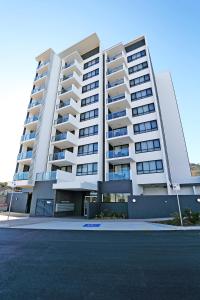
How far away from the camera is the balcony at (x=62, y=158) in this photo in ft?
82.8

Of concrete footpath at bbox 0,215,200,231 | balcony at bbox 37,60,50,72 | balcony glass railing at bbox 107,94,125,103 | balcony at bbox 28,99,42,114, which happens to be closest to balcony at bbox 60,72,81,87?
balcony at bbox 37,60,50,72

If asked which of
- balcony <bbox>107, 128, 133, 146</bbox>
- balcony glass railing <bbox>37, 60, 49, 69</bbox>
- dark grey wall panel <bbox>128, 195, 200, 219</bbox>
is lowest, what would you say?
dark grey wall panel <bbox>128, 195, 200, 219</bbox>

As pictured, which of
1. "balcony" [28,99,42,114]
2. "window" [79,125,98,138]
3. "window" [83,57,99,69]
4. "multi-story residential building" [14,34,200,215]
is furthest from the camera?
"window" [83,57,99,69]

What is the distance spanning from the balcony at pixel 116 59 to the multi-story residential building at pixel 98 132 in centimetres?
17

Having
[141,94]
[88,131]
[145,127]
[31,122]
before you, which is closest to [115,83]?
[141,94]

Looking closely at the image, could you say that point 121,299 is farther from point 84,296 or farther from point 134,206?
point 134,206

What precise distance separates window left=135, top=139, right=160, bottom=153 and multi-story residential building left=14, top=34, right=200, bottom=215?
0.14 m

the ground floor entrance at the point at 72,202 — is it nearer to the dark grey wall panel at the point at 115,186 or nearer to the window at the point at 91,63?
the dark grey wall panel at the point at 115,186

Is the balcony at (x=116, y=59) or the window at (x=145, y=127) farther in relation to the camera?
the balcony at (x=116, y=59)

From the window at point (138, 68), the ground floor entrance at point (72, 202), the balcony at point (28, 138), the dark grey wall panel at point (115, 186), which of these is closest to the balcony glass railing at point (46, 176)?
the ground floor entrance at point (72, 202)

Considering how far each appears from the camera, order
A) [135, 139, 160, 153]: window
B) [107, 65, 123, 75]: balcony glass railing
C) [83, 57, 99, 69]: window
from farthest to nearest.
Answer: [83, 57, 99, 69]: window
[107, 65, 123, 75]: balcony glass railing
[135, 139, 160, 153]: window

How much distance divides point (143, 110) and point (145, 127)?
10.4 ft

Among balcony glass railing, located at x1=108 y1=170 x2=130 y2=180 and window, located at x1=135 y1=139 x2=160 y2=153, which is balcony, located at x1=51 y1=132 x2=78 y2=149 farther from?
window, located at x1=135 y1=139 x2=160 y2=153

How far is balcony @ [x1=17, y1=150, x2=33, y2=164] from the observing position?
25494mm
